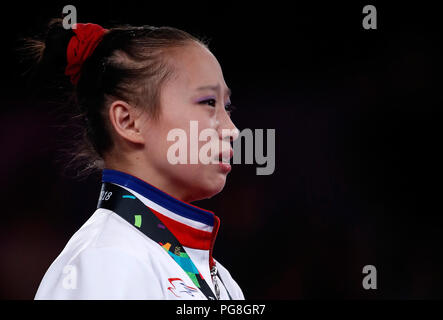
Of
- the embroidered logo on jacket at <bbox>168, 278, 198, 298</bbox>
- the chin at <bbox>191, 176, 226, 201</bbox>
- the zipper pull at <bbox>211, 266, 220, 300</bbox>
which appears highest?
the chin at <bbox>191, 176, 226, 201</bbox>

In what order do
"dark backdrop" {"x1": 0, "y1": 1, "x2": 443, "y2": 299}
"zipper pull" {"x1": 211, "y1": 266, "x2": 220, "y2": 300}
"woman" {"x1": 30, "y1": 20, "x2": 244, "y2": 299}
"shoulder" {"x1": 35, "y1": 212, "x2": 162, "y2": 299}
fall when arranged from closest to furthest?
"shoulder" {"x1": 35, "y1": 212, "x2": 162, "y2": 299} → "woman" {"x1": 30, "y1": 20, "x2": 244, "y2": 299} → "zipper pull" {"x1": 211, "y1": 266, "x2": 220, "y2": 300} → "dark backdrop" {"x1": 0, "y1": 1, "x2": 443, "y2": 299}

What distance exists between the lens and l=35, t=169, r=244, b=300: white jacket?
114 centimetres

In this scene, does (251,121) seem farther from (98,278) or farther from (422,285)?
(98,278)

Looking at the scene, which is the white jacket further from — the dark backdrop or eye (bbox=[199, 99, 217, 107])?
the dark backdrop

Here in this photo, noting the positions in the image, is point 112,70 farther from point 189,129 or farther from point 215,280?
point 215,280

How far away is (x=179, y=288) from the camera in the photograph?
48.6 inches

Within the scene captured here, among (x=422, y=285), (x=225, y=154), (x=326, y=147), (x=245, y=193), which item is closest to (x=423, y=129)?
(x=326, y=147)

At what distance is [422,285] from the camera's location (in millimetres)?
3254

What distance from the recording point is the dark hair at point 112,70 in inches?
58.6

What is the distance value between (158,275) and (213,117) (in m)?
0.44

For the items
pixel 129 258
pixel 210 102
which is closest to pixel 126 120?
pixel 210 102

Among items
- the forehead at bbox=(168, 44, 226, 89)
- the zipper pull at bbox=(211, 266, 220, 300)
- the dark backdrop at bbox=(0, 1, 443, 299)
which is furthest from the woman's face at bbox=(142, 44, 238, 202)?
the dark backdrop at bbox=(0, 1, 443, 299)

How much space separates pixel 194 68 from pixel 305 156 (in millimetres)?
2057

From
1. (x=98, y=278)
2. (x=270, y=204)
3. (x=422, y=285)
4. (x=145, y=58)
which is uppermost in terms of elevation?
(x=145, y=58)
